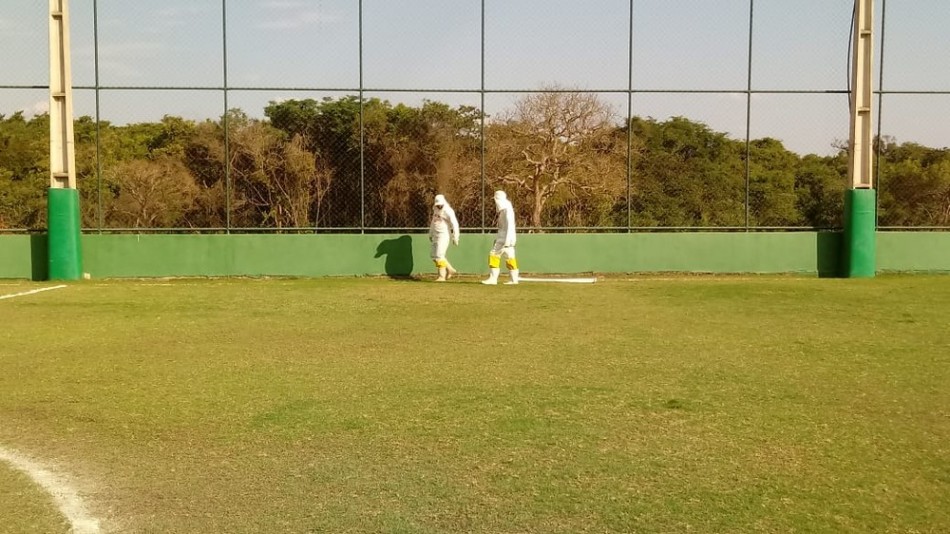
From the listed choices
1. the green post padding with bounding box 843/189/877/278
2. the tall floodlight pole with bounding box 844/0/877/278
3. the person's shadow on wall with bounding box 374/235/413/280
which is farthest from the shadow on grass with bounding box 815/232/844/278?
the person's shadow on wall with bounding box 374/235/413/280

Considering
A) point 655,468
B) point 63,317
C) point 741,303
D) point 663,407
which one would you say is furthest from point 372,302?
point 655,468

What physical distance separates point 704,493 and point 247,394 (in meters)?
3.89

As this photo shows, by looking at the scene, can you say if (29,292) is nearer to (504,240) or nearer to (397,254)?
(397,254)

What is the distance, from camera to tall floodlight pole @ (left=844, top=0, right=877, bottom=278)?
59.9 feet

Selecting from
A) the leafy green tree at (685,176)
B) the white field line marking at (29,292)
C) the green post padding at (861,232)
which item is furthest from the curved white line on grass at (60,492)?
the green post padding at (861,232)

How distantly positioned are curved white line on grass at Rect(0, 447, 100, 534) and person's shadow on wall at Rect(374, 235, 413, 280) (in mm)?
12691

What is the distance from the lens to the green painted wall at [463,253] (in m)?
18.0

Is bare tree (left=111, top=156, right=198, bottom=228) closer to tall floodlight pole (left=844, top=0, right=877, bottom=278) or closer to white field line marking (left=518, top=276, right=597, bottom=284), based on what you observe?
white field line marking (left=518, top=276, right=597, bottom=284)

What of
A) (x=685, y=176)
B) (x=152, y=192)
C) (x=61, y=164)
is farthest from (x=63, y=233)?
(x=685, y=176)

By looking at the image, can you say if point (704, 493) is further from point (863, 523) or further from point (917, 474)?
point (917, 474)

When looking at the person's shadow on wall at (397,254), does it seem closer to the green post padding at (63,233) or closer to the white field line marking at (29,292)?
the green post padding at (63,233)

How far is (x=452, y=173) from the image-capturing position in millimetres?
20562

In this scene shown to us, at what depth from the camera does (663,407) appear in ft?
22.0

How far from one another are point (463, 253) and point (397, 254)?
131 cm
